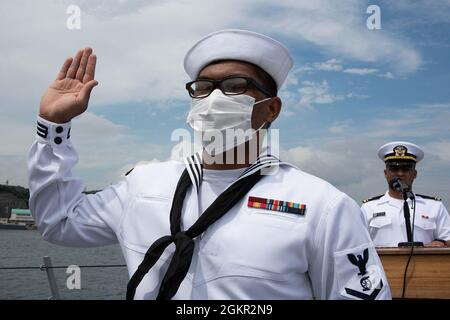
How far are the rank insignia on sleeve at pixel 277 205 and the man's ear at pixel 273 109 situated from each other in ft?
1.56

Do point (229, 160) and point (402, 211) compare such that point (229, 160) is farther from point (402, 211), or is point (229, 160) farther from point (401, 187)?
point (402, 211)

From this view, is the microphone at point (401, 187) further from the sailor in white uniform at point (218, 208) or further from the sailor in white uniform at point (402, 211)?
the sailor in white uniform at point (218, 208)

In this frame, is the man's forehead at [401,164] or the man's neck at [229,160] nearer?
the man's neck at [229,160]

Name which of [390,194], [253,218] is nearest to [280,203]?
[253,218]

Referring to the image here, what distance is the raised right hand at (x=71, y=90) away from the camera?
6.62ft

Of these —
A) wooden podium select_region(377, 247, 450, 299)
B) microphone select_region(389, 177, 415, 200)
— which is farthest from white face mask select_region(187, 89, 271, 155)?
microphone select_region(389, 177, 415, 200)

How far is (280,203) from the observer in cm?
188

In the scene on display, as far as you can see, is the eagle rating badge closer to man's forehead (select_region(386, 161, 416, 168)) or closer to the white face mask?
the white face mask

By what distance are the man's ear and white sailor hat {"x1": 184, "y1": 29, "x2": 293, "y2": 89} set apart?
0.28ft

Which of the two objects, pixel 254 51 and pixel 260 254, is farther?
pixel 254 51

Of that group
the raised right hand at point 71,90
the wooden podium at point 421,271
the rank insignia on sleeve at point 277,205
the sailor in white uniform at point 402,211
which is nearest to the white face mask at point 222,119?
the rank insignia on sleeve at point 277,205
